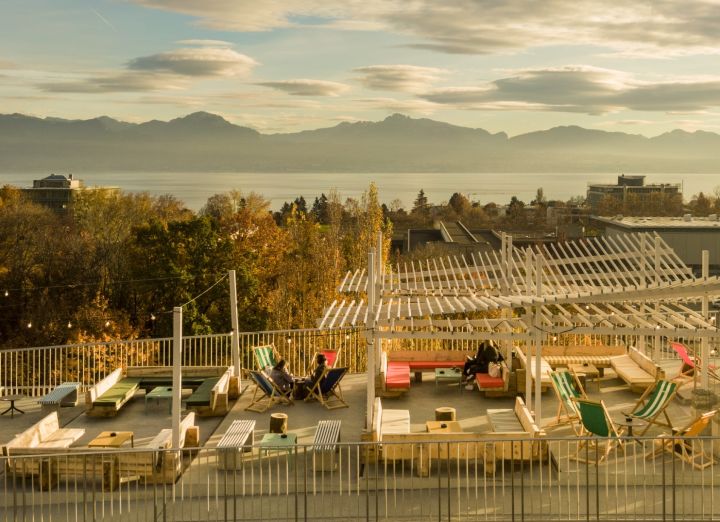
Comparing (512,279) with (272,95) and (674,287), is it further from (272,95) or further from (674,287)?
(272,95)

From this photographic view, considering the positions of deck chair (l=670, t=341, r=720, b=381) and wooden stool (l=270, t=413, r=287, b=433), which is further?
deck chair (l=670, t=341, r=720, b=381)

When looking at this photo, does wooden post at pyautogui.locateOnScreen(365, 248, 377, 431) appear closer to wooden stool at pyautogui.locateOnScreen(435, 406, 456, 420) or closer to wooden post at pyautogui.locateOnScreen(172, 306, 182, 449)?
wooden stool at pyautogui.locateOnScreen(435, 406, 456, 420)

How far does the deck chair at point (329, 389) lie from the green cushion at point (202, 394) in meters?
1.67

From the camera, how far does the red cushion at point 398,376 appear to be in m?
15.0

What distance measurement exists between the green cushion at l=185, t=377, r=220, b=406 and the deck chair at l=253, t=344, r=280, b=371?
0.83m

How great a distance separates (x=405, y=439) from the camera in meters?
11.4

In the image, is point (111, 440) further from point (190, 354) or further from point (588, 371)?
point (588, 371)

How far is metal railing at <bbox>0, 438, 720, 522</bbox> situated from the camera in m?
9.48

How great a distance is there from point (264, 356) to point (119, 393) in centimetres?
258

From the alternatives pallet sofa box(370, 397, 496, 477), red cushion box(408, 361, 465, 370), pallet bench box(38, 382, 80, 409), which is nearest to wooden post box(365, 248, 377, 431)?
pallet sofa box(370, 397, 496, 477)

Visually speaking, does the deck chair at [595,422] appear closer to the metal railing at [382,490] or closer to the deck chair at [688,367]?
the metal railing at [382,490]

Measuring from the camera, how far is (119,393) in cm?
1473

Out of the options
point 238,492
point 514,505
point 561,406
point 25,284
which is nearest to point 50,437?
point 238,492

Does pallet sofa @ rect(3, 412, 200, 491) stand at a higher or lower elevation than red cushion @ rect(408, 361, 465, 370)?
lower
